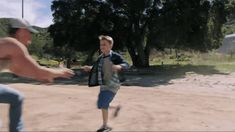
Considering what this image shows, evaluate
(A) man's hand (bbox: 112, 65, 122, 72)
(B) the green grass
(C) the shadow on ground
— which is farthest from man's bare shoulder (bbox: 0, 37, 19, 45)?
(B) the green grass

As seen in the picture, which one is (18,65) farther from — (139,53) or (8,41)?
(139,53)

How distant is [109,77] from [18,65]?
15.3 ft

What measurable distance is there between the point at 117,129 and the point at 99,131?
0.40 m

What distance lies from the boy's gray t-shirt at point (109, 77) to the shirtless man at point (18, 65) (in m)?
3.92

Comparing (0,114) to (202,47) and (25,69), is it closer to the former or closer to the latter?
(25,69)

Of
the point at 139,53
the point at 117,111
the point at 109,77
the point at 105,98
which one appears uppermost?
the point at 139,53

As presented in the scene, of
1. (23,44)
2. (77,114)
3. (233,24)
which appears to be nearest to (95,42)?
(77,114)

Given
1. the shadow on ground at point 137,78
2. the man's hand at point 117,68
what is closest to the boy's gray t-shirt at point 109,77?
the man's hand at point 117,68

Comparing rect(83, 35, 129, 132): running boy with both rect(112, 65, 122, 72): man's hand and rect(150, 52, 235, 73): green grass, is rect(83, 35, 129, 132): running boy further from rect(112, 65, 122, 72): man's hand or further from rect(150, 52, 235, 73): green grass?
rect(150, 52, 235, 73): green grass

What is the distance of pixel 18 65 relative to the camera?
4.75 metres

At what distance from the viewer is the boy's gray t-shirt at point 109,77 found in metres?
9.34

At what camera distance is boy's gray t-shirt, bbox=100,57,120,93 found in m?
9.34

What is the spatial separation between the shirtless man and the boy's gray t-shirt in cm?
392

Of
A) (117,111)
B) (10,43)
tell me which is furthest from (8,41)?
(117,111)
